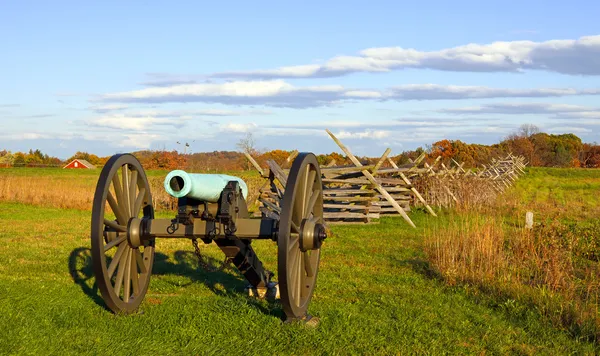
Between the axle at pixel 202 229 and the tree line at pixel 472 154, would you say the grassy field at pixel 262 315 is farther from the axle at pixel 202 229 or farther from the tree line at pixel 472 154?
the tree line at pixel 472 154

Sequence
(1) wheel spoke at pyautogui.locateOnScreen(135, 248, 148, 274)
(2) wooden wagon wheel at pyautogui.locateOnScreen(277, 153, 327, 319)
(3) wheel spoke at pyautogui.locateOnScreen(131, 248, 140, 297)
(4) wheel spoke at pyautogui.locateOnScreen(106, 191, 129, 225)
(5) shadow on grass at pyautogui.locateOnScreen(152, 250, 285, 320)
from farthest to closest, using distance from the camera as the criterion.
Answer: (5) shadow on grass at pyautogui.locateOnScreen(152, 250, 285, 320), (1) wheel spoke at pyautogui.locateOnScreen(135, 248, 148, 274), (3) wheel spoke at pyautogui.locateOnScreen(131, 248, 140, 297), (4) wheel spoke at pyautogui.locateOnScreen(106, 191, 129, 225), (2) wooden wagon wheel at pyautogui.locateOnScreen(277, 153, 327, 319)

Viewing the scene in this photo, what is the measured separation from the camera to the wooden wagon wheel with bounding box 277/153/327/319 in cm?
558

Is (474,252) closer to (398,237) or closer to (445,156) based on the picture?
(398,237)

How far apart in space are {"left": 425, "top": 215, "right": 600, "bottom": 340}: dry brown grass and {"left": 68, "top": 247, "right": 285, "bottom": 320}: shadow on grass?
2.81m

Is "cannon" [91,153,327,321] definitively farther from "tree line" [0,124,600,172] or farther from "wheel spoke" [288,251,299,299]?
"tree line" [0,124,600,172]

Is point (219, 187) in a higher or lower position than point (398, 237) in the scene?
higher

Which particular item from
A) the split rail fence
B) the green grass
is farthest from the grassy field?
the split rail fence

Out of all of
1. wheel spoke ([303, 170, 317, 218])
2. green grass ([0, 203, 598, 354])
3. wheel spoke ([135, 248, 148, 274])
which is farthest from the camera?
wheel spoke ([135, 248, 148, 274])

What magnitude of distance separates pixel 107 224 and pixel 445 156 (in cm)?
5932

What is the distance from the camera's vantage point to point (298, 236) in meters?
6.17

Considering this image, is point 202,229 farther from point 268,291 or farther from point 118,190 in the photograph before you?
point 268,291

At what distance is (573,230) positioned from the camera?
40.5 feet

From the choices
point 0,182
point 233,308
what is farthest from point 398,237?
point 0,182

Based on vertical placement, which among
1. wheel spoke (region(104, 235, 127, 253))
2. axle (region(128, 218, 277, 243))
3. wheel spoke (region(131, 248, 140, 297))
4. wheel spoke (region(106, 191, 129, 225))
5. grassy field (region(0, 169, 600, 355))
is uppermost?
wheel spoke (region(106, 191, 129, 225))
